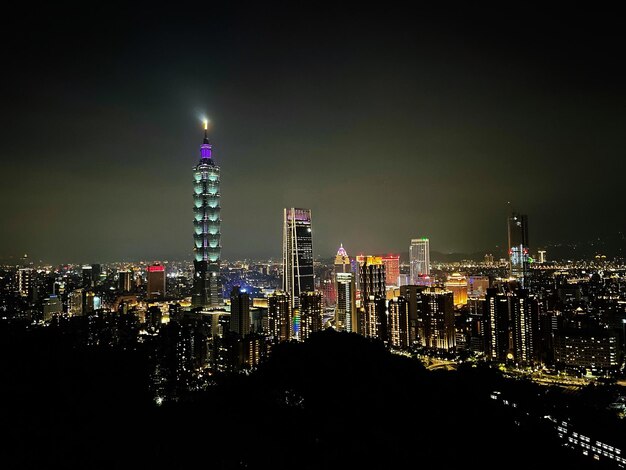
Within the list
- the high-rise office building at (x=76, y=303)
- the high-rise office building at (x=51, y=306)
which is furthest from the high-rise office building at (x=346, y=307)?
the high-rise office building at (x=51, y=306)

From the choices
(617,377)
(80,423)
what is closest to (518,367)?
(617,377)

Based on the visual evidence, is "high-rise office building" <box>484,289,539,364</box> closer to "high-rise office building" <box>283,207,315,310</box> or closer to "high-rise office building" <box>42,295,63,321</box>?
"high-rise office building" <box>283,207,315,310</box>

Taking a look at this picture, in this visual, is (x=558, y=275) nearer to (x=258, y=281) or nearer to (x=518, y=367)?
(x=518, y=367)

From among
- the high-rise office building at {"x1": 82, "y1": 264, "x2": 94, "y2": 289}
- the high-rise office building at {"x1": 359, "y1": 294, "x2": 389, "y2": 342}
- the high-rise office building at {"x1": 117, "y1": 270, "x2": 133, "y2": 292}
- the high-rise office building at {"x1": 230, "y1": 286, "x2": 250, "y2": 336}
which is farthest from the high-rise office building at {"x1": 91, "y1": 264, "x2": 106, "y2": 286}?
the high-rise office building at {"x1": 359, "y1": 294, "x2": 389, "y2": 342}

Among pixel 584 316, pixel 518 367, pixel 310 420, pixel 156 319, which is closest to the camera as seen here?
pixel 310 420

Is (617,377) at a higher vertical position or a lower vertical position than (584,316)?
lower

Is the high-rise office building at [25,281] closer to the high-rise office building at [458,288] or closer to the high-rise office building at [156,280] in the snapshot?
the high-rise office building at [156,280]
